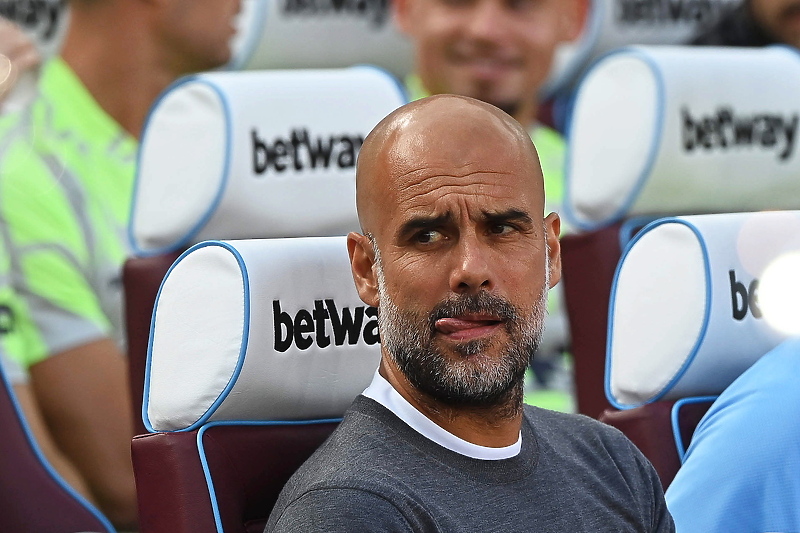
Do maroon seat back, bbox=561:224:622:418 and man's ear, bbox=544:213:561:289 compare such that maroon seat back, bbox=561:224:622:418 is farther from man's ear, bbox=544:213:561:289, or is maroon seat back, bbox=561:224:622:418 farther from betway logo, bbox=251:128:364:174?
man's ear, bbox=544:213:561:289

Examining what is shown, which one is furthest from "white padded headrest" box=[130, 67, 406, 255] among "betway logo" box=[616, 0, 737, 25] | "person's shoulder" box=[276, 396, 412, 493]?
"betway logo" box=[616, 0, 737, 25]

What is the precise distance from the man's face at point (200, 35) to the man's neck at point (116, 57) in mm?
48

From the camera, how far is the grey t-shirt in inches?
42.6

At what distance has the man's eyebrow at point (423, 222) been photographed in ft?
3.94

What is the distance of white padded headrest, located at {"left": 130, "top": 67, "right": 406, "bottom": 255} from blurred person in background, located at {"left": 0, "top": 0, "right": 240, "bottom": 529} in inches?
24.3

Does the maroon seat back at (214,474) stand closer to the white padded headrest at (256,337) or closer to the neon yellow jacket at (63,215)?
the white padded headrest at (256,337)

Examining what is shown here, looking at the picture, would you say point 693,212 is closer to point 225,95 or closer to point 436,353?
point 225,95

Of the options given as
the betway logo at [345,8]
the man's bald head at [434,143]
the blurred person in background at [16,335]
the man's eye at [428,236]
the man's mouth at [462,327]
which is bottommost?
the blurred person in background at [16,335]

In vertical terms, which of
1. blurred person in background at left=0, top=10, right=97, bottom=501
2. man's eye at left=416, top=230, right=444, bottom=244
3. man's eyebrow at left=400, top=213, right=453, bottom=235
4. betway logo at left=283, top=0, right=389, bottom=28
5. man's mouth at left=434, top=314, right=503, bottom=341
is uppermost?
man's eyebrow at left=400, top=213, right=453, bottom=235

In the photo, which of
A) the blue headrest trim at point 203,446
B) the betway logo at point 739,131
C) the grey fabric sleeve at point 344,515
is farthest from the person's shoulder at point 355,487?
the betway logo at point 739,131

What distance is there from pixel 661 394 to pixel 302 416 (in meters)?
0.43

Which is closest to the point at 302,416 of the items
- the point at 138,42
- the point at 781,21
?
the point at 138,42

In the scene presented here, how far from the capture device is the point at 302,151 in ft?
6.48

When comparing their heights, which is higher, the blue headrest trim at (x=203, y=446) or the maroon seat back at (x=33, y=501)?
the blue headrest trim at (x=203, y=446)
